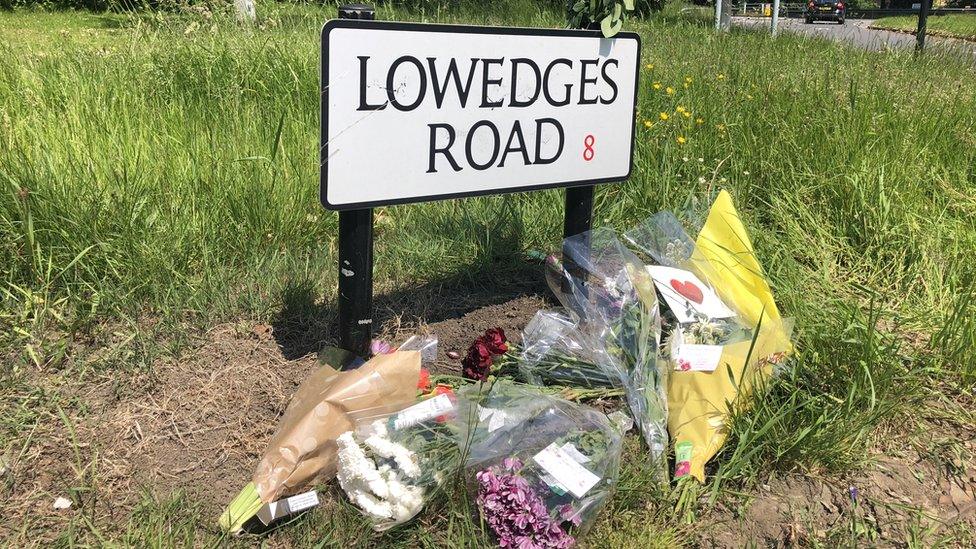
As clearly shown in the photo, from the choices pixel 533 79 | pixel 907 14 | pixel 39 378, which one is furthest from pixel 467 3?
pixel 907 14

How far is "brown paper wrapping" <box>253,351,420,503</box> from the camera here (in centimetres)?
167

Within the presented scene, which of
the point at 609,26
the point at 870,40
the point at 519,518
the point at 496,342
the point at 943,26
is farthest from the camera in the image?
the point at 943,26

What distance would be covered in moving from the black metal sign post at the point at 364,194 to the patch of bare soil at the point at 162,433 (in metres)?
0.27

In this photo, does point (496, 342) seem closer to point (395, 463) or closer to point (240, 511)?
A: point (395, 463)

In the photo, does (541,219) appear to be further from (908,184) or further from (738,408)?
(908,184)

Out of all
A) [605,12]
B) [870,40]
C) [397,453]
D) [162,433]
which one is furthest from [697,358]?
[870,40]

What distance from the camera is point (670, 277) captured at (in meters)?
2.23

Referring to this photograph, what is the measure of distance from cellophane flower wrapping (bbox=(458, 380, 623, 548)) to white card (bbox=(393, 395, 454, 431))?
0.04 metres

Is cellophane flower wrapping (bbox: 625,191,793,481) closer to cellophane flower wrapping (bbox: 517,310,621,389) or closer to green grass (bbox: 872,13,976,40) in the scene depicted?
cellophane flower wrapping (bbox: 517,310,621,389)

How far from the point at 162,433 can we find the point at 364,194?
808 millimetres

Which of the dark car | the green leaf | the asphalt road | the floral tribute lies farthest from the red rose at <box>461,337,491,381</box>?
the dark car

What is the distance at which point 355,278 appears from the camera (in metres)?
2.02

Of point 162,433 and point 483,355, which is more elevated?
point 483,355

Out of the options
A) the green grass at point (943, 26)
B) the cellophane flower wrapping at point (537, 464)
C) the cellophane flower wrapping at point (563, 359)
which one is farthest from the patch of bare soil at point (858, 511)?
the green grass at point (943, 26)
